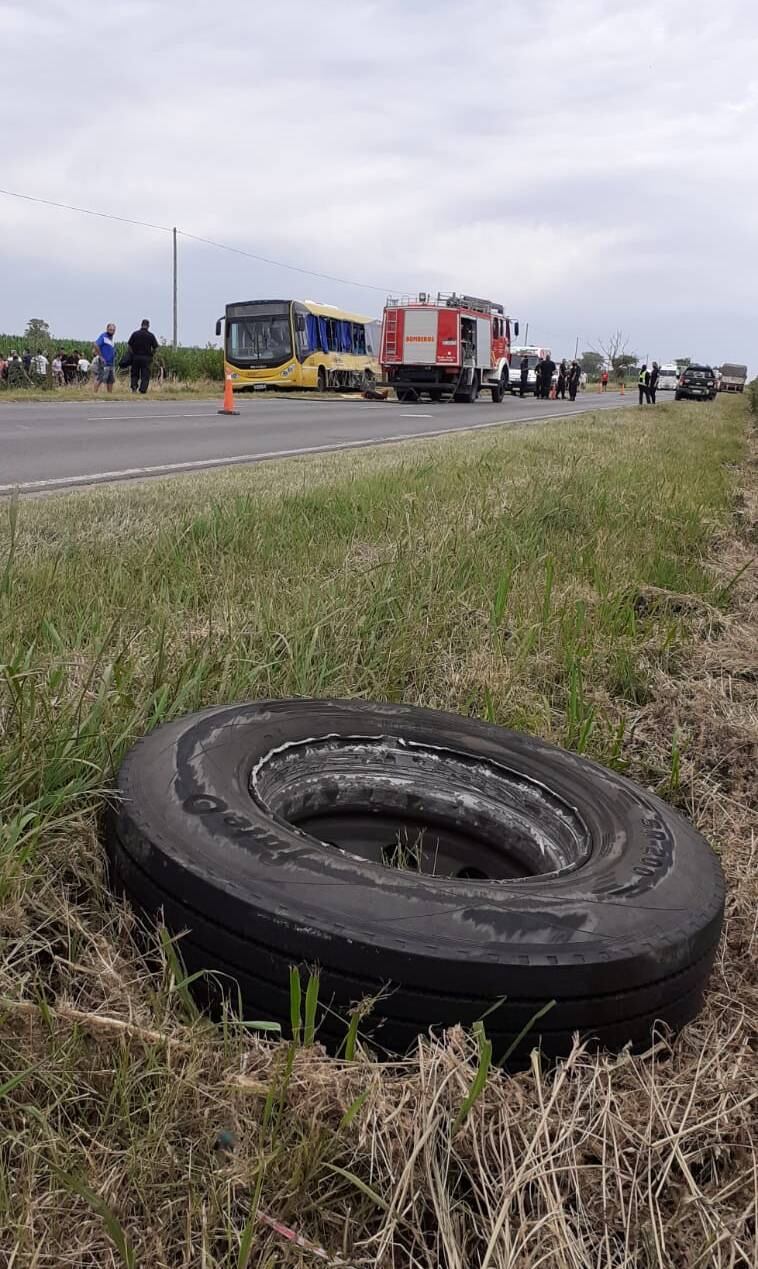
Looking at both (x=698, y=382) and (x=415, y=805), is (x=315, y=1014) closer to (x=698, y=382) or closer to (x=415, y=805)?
(x=415, y=805)

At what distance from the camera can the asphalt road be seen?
9219mm

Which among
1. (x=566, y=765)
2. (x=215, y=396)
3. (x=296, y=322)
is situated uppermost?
(x=296, y=322)

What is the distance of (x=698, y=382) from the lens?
52.8 metres

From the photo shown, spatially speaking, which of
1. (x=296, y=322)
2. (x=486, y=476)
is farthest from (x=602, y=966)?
(x=296, y=322)

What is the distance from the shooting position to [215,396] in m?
28.9

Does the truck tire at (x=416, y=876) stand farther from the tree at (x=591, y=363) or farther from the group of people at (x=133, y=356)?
the tree at (x=591, y=363)

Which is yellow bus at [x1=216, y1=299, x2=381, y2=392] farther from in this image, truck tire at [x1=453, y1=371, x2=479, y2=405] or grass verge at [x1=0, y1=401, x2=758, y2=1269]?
grass verge at [x1=0, y1=401, x2=758, y2=1269]

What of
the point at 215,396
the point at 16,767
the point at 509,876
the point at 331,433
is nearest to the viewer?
the point at 16,767

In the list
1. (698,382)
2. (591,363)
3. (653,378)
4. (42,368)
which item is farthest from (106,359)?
(591,363)

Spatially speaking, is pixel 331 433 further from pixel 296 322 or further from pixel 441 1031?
pixel 296 322

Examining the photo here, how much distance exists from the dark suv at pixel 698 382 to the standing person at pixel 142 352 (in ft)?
118

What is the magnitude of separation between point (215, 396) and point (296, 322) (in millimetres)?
4162

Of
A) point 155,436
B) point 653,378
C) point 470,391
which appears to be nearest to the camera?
point 155,436

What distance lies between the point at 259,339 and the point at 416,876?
103 ft
